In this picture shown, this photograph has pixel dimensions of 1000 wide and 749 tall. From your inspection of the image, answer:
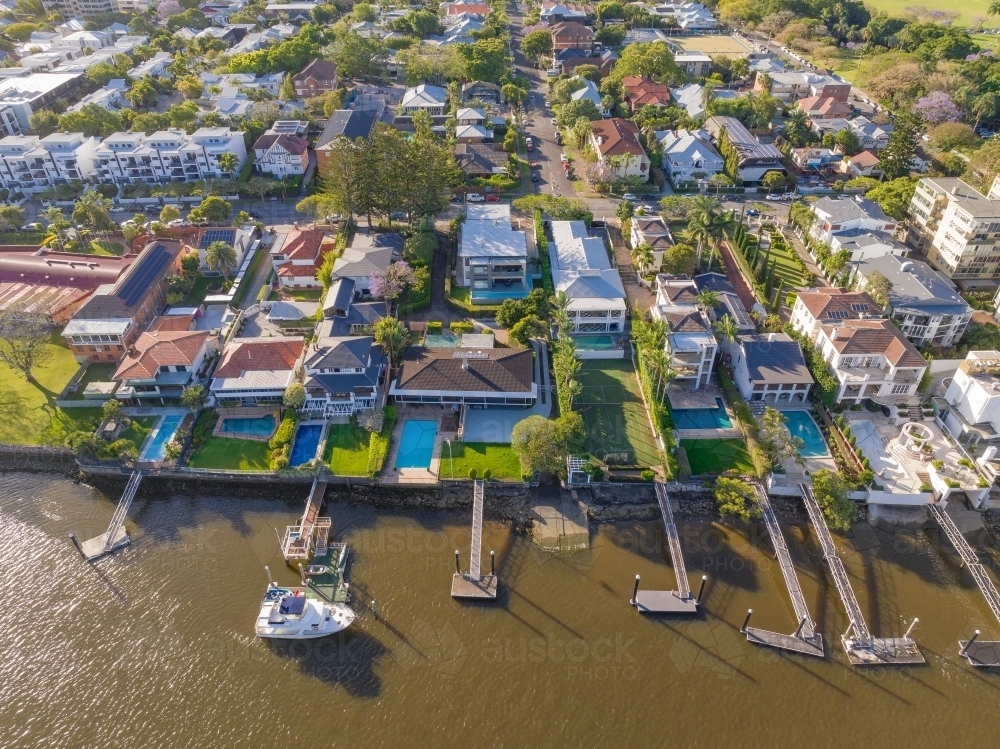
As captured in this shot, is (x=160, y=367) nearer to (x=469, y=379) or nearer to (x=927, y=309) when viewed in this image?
(x=469, y=379)

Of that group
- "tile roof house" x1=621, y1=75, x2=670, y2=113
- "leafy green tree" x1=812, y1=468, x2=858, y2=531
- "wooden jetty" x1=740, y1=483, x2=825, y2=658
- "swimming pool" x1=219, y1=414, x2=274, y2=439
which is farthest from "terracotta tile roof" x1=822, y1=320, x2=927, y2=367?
"tile roof house" x1=621, y1=75, x2=670, y2=113

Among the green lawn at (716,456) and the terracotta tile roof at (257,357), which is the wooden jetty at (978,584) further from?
the terracotta tile roof at (257,357)

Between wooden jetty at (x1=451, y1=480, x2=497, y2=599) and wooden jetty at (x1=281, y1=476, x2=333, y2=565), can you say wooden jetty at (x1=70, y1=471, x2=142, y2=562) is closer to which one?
wooden jetty at (x1=281, y1=476, x2=333, y2=565)

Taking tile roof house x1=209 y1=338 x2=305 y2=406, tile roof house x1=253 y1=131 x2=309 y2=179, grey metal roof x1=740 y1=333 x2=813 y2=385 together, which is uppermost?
tile roof house x1=253 y1=131 x2=309 y2=179

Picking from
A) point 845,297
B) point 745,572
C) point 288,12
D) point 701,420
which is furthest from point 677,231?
point 288,12

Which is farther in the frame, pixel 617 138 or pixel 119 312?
pixel 617 138

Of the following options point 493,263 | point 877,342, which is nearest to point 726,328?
point 877,342
